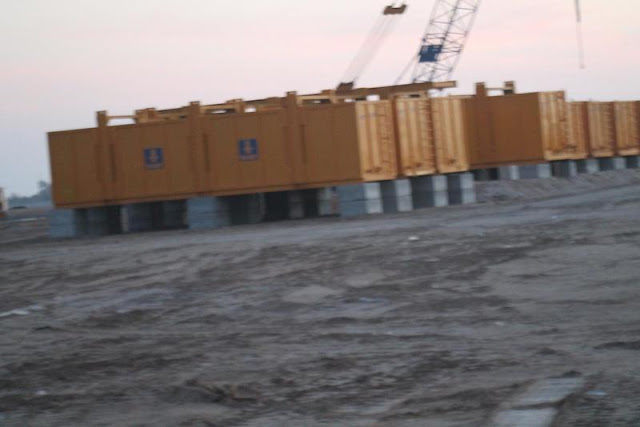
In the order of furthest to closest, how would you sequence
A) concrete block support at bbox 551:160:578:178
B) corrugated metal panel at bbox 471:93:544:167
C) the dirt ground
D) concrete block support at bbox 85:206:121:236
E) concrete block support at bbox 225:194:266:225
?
concrete block support at bbox 551:160:578:178, corrugated metal panel at bbox 471:93:544:167, concrete block support at bbox 85:206:121:236, concrete block support at bbox 225:194:266:225, the dirt ground

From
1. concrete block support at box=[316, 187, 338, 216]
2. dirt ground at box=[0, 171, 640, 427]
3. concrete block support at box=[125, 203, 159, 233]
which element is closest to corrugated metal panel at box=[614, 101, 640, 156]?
concrete block support at box=[316, 187, 338, 216]

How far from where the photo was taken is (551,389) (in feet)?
20.6

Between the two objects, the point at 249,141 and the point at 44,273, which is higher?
the point at 249,141

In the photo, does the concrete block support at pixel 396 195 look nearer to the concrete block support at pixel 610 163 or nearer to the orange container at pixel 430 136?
the orange container at pixel 430 136

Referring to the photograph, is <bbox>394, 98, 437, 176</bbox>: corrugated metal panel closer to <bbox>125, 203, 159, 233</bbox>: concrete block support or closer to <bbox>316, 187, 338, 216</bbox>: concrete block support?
<bbox>316, 187, 338, 216</bbox>: concrete block support

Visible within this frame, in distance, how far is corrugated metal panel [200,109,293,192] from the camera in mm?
22359

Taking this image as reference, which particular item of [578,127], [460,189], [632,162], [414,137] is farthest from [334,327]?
[632,162]

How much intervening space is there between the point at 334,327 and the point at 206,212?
13.6 metres

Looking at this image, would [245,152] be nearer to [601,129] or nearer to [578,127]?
[578,127]

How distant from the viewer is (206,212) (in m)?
22.7

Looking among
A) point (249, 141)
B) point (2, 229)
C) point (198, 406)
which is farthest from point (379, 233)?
point (2, 229)

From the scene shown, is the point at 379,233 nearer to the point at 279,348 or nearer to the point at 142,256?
the point at 142,256

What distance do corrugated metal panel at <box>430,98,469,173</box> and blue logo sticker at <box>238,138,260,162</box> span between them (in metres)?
4.50

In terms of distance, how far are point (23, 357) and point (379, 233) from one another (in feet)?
27.2
